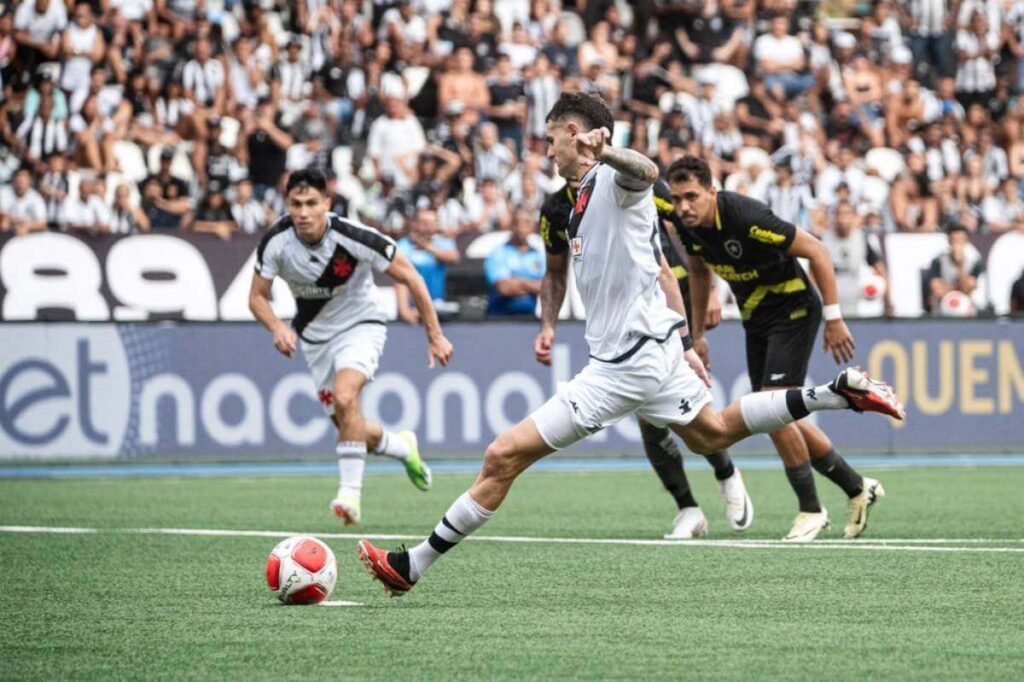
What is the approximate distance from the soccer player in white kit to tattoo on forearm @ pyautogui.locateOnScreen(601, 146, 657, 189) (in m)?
0.05

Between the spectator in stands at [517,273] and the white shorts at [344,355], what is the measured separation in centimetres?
658

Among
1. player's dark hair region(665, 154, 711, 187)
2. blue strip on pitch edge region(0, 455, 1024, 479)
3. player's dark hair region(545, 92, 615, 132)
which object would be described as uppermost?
player's dark hair region(545, 92, 615, 132)

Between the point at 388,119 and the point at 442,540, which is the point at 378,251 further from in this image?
the point at 388,119

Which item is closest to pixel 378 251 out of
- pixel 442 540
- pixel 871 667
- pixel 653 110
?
pixel 442 540

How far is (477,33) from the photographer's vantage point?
81.4 ft

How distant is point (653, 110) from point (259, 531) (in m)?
13.6

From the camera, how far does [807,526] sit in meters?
11.1

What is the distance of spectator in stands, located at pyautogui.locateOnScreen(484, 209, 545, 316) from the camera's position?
1983cm

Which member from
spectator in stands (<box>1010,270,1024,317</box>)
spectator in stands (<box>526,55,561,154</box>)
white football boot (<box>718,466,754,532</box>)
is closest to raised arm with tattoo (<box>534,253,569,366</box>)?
white football boot (<box>718,466,754,532</box>)

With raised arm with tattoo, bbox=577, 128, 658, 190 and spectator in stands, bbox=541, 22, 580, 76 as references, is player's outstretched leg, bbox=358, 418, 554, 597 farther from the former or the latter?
spectator in stands, bbox=541, 22, 580, 76

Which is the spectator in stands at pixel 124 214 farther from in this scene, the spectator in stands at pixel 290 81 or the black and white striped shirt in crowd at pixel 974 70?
the black and white striped shirt in crowd at pixel 974 70

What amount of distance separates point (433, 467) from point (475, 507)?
1057 centimetres

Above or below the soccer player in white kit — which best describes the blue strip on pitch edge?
below

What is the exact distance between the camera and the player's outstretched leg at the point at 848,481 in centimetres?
1108
